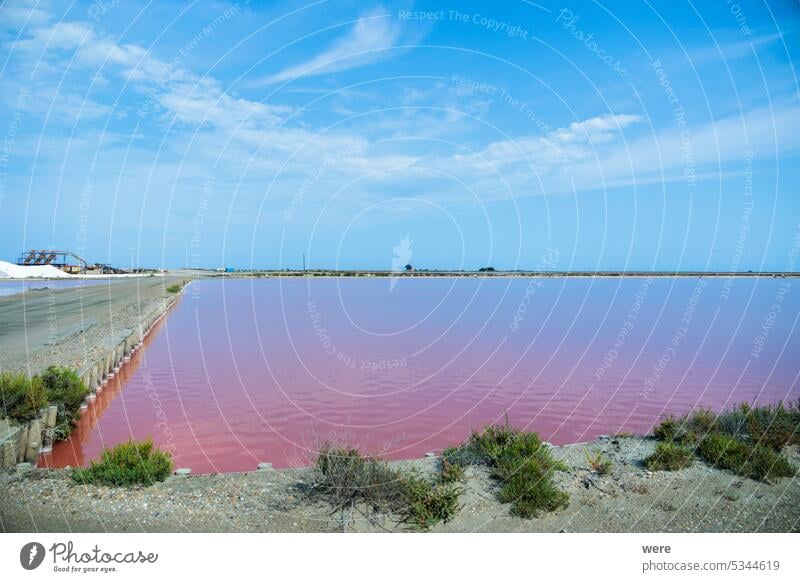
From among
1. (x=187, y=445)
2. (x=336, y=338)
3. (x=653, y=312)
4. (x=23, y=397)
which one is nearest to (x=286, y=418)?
(x=187, y=445)

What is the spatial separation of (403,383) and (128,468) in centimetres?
883

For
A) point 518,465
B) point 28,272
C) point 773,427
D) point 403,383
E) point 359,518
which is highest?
point 28,272

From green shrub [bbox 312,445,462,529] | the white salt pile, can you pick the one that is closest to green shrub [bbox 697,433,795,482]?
green shrub [bbox 312,445,462,529]

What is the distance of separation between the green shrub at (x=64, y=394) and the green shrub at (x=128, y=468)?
401 cm

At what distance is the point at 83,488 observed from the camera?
22.9 ft

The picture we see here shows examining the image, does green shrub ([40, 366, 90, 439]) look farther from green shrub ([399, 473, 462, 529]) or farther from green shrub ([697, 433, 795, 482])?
green shrub ([697, 433, 795, 482])

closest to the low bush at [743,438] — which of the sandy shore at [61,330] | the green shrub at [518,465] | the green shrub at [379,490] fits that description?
the green shrub at [518,465]

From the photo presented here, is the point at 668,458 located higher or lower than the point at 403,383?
higher

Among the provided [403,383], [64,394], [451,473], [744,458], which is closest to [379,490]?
[451,473]

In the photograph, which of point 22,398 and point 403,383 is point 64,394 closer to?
point 22,398

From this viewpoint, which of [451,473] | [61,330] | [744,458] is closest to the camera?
[451,473]

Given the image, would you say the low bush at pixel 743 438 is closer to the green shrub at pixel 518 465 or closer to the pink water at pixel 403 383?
the green shrub at pixel 518 465

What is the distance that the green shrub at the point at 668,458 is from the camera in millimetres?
7703

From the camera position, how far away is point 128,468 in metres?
7.38
